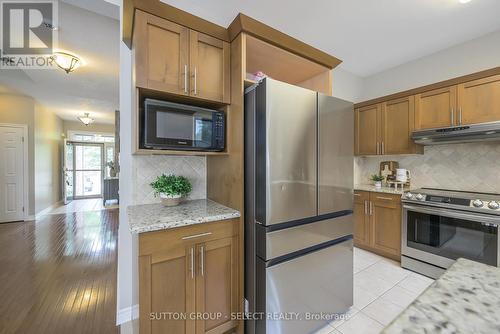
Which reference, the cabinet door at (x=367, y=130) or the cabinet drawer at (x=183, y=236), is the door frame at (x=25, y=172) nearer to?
the cabinet drawer at (x=183, y=236)

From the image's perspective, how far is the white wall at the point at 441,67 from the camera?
2.45 m

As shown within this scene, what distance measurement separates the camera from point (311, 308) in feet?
5.12

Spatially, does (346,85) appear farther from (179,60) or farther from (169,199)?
(169,199)

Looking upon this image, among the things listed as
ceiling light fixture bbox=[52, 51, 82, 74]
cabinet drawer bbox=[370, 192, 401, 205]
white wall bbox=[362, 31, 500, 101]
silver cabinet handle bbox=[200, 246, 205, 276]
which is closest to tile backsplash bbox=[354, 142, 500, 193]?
cabinet drawer bbox=[370, 192, 401, 205]

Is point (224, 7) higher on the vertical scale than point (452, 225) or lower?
higher

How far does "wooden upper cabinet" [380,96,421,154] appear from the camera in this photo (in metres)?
2.73

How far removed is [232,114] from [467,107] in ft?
8.73

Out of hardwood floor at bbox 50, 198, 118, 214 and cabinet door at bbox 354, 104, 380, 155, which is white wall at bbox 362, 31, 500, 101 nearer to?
cabinet door at bbox 354, 104, 380, 155

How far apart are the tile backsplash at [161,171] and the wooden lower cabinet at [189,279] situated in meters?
0.70

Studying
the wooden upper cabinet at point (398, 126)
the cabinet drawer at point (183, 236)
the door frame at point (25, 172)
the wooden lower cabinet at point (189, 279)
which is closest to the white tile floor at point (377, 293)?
the wooden lower cabinet at point (189, 279)

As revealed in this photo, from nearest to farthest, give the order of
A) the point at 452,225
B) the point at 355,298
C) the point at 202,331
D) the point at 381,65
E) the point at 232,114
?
the point at 202,331
the point at 232,114
the point at 355,298
the point at 452,225
the point at 381,65

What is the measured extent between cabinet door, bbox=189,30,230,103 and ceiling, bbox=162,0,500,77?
732mm

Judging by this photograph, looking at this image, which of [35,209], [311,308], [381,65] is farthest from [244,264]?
[35,209]

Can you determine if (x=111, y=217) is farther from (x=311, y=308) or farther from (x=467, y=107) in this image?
(x=467, y=107)
